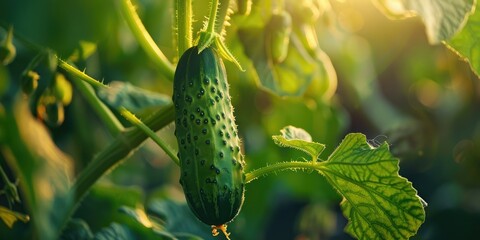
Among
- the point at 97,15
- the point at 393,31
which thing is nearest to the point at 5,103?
the point at 97,15

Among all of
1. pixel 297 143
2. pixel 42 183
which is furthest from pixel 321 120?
pixel 42 183

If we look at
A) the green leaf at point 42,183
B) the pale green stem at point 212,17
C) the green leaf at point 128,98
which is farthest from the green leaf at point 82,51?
the pale green stem at point 212,17

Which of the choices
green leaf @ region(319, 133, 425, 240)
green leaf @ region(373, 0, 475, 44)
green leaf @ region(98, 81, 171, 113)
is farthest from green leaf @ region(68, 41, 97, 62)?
green leaf @ region(373, 0, 475, 44)

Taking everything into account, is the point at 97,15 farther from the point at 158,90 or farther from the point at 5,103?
the point at 158,90

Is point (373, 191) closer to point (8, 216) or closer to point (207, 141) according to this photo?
point (207, 141)

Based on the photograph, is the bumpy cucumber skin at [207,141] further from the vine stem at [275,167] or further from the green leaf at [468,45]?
the green leaf at [468,45]

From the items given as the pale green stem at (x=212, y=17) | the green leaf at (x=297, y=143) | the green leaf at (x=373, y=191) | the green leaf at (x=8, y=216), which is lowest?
the green leaf at (x=8, y=216)
